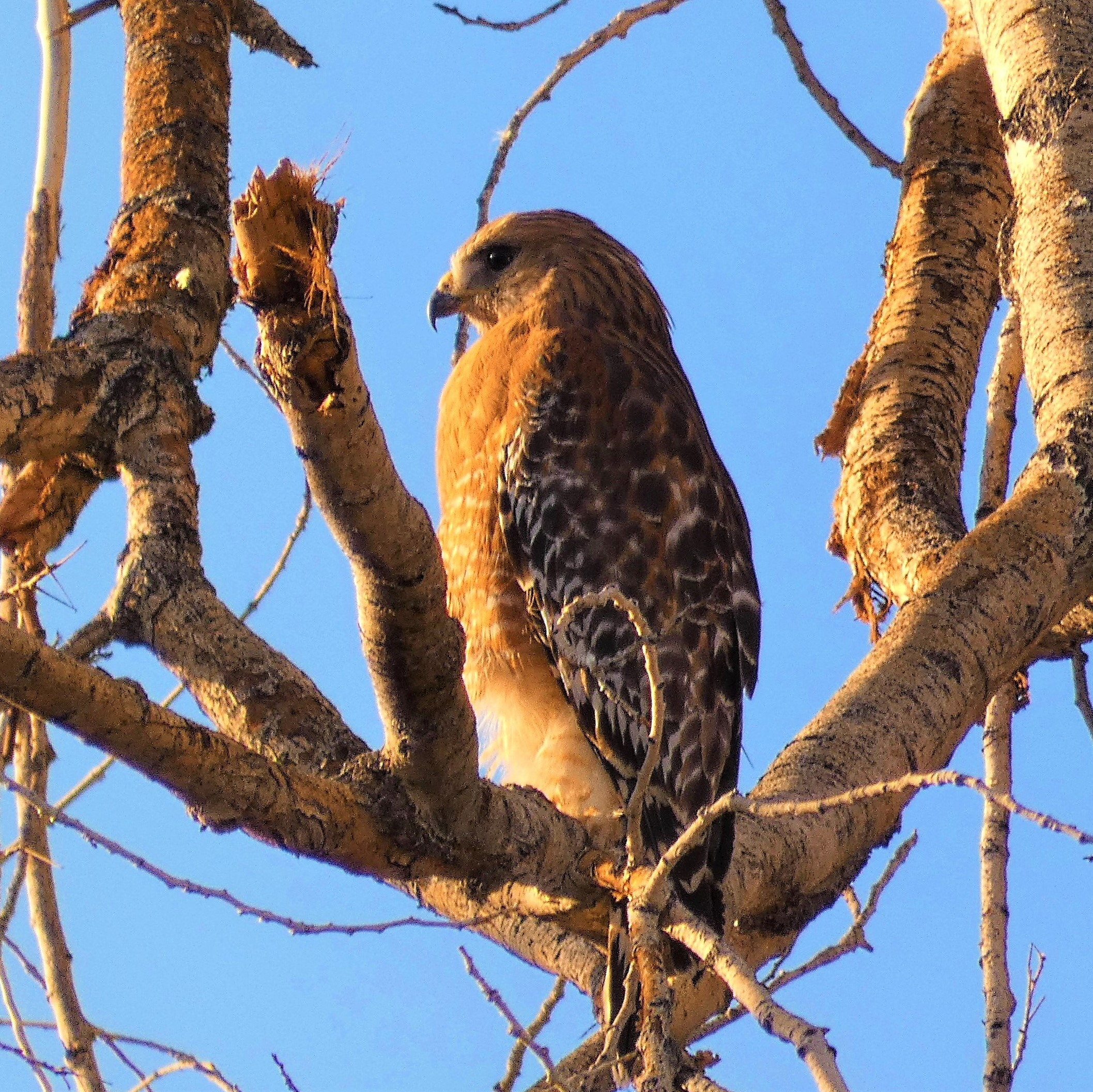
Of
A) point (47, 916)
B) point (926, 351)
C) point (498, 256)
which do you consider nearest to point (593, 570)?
point (926, 351)

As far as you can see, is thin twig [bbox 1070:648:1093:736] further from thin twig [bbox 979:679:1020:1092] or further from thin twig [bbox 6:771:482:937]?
thin twig [bbox 6:771:482:937]

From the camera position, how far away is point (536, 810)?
2666 mm

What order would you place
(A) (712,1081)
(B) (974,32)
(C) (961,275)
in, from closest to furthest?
1. (A) (712,1081)
2. (C) (961,275)
3. (B) (974,32)

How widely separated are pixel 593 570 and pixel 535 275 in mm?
1334

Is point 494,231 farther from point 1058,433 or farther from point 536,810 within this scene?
point 536,810

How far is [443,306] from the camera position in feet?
17.3

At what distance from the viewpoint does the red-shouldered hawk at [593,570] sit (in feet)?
13.6

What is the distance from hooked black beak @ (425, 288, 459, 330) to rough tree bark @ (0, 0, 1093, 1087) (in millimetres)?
1221

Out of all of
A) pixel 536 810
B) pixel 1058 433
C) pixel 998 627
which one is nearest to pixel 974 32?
pixel 1058 433

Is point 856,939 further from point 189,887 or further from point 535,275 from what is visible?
point 535,275

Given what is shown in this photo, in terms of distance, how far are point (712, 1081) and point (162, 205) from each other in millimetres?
2402

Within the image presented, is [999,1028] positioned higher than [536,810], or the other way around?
[536,810]

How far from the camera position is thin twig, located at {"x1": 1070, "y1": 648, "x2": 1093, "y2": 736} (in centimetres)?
382

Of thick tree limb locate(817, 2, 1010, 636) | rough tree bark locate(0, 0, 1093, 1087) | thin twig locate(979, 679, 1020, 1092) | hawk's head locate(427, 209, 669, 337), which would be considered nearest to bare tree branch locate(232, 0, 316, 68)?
rough tree bark locate(0, 0, 1093, 1087)
